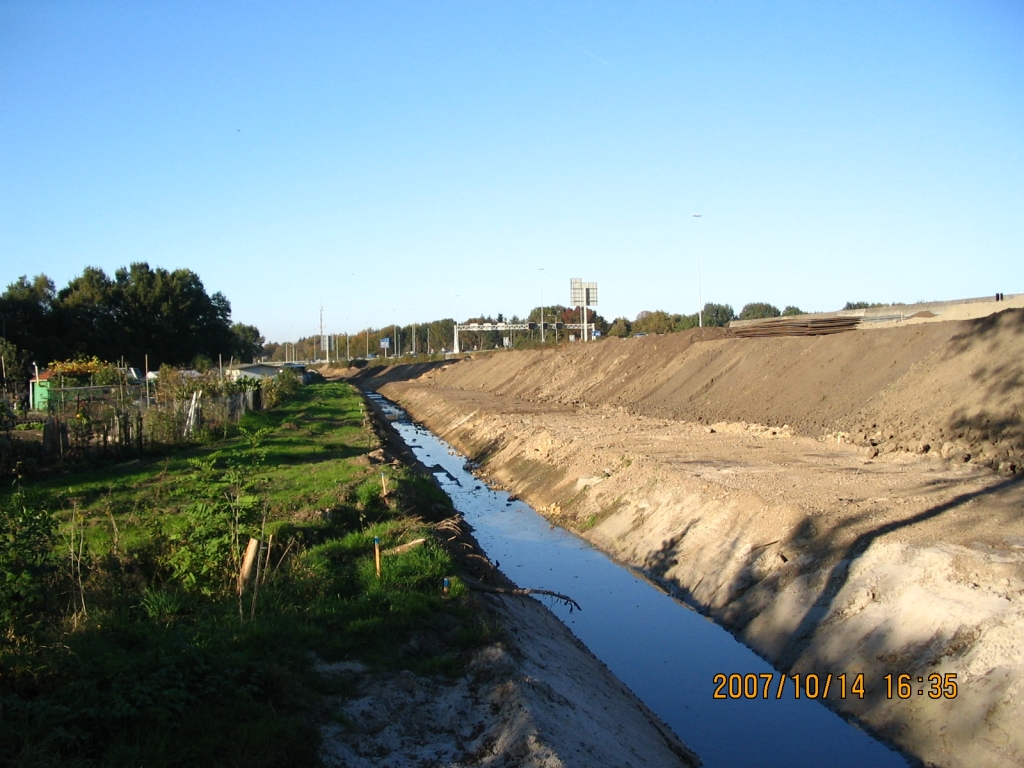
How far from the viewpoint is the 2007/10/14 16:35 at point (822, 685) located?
295 inches

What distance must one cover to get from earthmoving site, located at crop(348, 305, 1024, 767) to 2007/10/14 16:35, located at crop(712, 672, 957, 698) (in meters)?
0.06

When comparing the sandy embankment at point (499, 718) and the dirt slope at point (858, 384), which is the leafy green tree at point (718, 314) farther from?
the sandy embankment at point (499, 718)

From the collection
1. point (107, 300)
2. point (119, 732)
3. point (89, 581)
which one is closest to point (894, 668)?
point (119, 732)

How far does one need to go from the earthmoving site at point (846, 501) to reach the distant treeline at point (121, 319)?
33.1 metres

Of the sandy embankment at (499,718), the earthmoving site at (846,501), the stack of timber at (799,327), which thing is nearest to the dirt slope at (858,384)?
the earthmoving site at (846,501)

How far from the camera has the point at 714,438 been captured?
70.5 feet

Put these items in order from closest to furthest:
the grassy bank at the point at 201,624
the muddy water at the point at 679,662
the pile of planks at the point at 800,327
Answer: the grassy bank at the point at 201,624
the muddy water at the point at 679,662
the pile of planks at the point at 800,327

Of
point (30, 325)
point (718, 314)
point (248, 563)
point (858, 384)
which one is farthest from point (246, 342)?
point (248, 563)

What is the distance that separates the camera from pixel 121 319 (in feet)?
187

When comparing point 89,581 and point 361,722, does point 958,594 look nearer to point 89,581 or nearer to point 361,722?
point 361,722

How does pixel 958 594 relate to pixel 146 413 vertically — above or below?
below

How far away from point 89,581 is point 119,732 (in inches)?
134

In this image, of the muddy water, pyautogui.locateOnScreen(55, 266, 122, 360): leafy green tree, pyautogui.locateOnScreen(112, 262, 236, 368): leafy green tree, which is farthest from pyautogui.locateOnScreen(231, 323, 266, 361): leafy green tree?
the muddy water

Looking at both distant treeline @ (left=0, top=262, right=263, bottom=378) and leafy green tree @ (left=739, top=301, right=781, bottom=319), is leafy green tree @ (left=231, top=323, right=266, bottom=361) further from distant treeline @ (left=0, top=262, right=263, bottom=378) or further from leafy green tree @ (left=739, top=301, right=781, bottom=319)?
leafy green tree @ (left=739, top=301, right=781, bottom=319)
